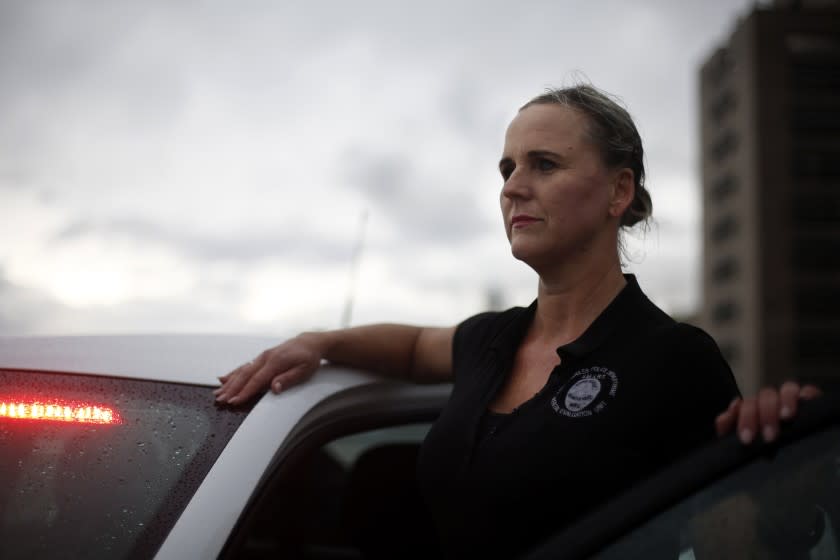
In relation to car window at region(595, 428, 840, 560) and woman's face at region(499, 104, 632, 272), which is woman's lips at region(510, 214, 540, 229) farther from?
car window at region(595, 428, 840, 560)

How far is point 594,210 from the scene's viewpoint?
1.90m

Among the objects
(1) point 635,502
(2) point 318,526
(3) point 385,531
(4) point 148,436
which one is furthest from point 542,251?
(2) point 318,526

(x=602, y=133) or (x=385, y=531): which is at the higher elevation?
(x=602, y=133)

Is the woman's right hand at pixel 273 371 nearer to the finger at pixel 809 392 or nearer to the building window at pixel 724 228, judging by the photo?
the finger at pixel 809 392

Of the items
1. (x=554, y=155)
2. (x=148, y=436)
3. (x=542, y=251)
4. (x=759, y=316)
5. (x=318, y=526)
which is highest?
(x=759, y=316)

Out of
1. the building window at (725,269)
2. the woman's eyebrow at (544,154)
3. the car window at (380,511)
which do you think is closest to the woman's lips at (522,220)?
the woman's eyebrow at (544,154)

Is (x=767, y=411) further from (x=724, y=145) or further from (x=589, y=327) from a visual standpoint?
(x=724, y=145)

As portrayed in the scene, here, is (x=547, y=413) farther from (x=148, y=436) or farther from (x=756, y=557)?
(x=148, y=436)

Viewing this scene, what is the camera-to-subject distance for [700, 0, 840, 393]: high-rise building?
53.9 metres

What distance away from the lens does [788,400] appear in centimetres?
118

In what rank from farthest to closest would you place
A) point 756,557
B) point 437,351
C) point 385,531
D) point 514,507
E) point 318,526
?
point 318,526 < point 385,531 < point 437,351 < point 514,507 < point 756,557

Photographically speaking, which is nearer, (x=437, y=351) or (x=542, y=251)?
(x=542, y=251)

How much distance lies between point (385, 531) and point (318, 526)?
2.45 feet

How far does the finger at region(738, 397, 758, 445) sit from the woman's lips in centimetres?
77
